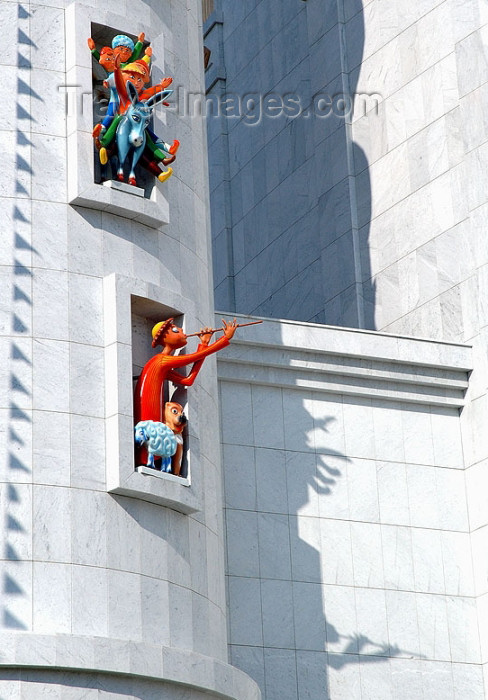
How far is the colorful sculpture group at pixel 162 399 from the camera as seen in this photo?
2097cm

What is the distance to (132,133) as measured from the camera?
73.2 ft

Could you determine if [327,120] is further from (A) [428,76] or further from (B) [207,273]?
(B) [207,273]

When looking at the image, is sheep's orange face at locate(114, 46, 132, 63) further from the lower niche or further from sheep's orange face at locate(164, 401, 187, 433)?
sheep's orange face at locate(164, 401, 187, 433)

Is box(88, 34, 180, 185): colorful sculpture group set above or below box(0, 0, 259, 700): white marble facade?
above

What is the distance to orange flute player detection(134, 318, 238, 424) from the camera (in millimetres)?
21250

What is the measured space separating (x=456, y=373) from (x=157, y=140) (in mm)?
7187

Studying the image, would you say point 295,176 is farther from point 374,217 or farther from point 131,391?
point 131,391

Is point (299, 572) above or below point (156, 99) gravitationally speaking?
below

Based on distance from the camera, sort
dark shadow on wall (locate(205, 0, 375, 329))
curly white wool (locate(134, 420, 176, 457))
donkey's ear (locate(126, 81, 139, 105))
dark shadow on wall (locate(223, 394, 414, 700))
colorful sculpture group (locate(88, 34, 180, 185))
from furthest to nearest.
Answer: dark shadow on wall (locate(205, 0, 375, 329))
dark shadow on wall (locate(223, 394, 414, 700))
donkey's ear (locate(126, 81, 139, 105))
colorful sculpture group (locate(88, 34, 180, 185))
curly white wool (locate(134, 420, 176, 457))

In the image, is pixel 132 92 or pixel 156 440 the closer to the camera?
pixel 156 440

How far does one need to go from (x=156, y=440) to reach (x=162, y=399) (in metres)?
0.90

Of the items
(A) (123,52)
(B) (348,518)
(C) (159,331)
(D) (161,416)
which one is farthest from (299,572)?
(A) (123,52)

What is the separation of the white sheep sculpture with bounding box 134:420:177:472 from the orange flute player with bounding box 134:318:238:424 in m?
0.18

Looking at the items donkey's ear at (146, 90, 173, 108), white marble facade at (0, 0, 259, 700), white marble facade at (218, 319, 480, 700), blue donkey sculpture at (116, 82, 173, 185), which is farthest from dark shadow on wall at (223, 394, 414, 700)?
donkey's ear at (146, 90, 173, 108)
